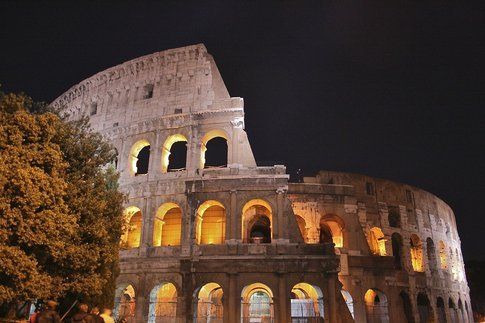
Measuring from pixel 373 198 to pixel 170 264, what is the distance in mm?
15752

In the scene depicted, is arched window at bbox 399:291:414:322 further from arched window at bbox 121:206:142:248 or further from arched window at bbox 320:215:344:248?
arched window at bbox 121:206:142:248

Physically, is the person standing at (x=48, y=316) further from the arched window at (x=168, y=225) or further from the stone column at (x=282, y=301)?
the arched window at (x=168, y=225)

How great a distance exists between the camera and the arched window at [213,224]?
2245 cm

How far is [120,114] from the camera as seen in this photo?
25516mm

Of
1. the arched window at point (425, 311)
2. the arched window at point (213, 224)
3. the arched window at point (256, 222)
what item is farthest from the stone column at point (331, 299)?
the arched window at point (425, 311)

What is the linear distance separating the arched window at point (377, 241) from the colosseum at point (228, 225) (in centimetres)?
8

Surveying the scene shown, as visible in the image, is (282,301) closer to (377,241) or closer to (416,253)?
(377,241)

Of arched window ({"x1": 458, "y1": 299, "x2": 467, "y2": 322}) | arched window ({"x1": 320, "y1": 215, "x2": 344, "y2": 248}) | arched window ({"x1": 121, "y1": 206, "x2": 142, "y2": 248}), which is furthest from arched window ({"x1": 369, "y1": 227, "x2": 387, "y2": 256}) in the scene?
arched window ({"x1": 121, "y1": 206, "x2": 142, "y2": 248})

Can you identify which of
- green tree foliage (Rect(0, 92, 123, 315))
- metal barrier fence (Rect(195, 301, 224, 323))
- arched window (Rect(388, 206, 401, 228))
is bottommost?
metal barrier fence (Rect(195, 301, 224, 323))

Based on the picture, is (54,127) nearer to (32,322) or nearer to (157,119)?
(32,322)

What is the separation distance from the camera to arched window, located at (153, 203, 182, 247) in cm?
2195

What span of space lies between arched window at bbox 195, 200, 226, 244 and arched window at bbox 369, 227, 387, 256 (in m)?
11.3

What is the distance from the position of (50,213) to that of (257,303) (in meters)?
14.7

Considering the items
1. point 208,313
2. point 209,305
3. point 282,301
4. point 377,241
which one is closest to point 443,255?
point 377,241
